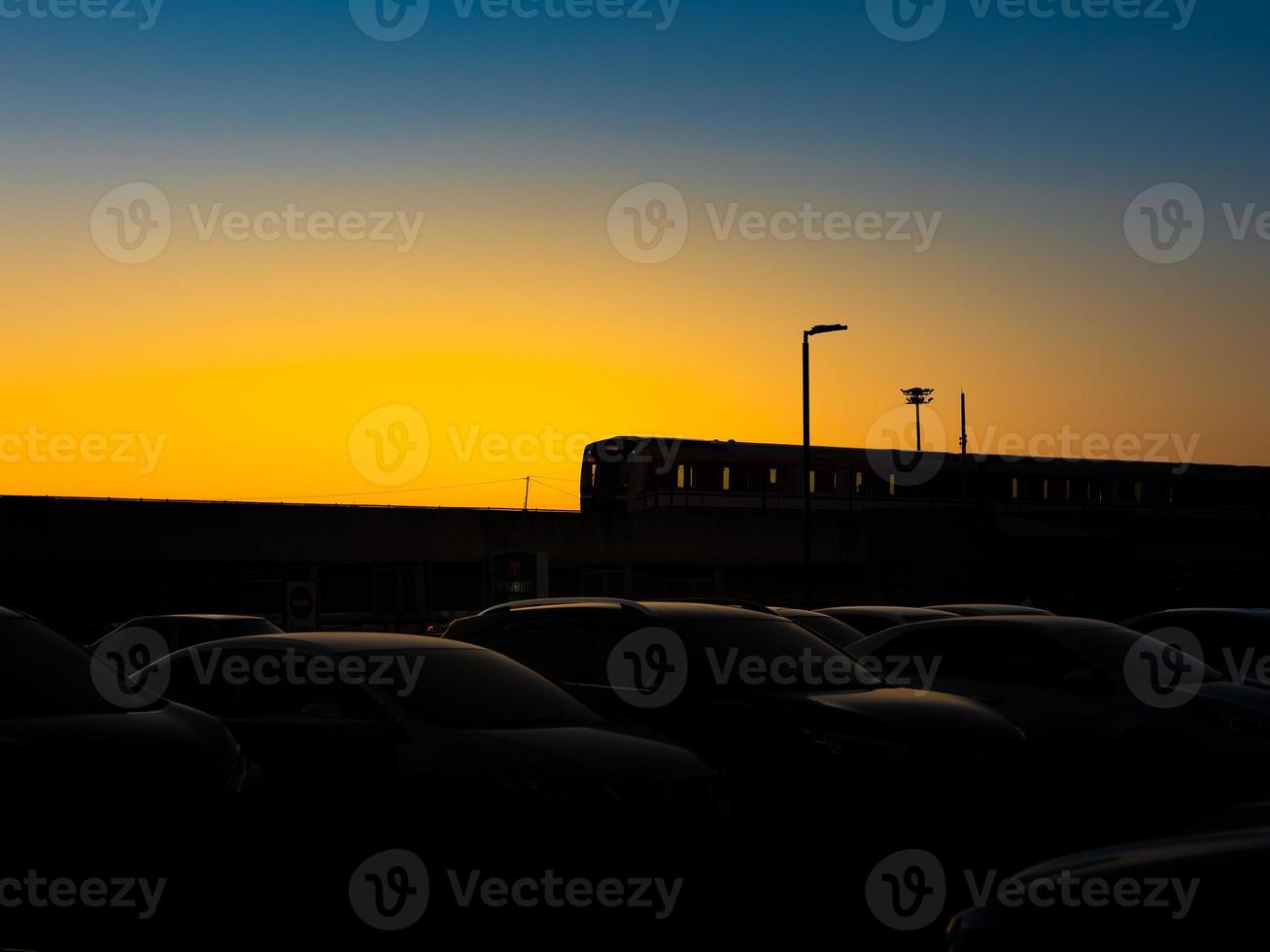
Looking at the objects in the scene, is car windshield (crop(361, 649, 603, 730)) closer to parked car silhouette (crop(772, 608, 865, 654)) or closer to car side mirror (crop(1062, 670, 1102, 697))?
car side mirror (crop(1062, 670, 1102, 697))

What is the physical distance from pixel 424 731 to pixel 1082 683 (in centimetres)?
568

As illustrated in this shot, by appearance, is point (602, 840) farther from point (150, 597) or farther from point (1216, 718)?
point (150, 597)

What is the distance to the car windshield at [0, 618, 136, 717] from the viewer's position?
7.04 metres

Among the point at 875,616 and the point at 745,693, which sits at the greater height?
the point at 875,616

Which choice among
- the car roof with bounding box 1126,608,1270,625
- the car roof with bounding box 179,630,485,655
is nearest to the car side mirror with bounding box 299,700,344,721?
the car roof with bounding box 179,630,485,655

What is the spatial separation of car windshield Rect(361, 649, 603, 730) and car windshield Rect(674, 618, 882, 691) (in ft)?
5.37

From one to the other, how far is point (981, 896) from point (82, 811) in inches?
169

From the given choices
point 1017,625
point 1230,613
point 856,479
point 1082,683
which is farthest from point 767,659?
point 856,479

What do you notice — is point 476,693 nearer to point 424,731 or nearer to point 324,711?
point 424,731

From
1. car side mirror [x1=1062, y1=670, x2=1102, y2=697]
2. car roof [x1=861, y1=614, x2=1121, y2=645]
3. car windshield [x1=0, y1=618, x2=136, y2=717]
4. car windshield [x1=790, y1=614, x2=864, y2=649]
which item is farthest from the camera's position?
car windshield [x1=790, y1=614, x2=864, y2=649]

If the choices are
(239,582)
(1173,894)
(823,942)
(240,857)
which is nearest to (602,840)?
(823,942)

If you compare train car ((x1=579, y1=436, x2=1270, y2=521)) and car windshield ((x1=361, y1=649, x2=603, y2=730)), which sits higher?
train car ((x1=579, y1=436, x2=1270, y2=521))

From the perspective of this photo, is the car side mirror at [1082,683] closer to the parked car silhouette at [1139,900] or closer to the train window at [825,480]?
the parked car silhouette at [1139,900]

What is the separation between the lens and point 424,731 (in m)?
7.76
